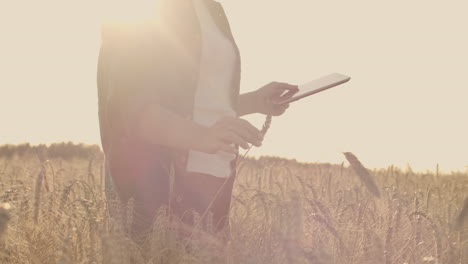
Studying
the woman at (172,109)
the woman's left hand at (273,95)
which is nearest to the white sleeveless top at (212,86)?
the woman at (172,109)

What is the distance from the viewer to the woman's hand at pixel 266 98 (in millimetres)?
2594

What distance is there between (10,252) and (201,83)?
951mm

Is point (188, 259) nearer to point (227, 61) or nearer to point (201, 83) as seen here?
point (201, 83)

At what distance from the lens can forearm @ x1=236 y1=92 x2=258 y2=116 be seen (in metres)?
2.82

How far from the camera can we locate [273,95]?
2.70 metres

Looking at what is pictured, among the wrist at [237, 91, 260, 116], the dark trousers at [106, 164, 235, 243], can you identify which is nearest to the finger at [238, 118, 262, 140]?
the dark trousers at [106, 164, 235, 243]

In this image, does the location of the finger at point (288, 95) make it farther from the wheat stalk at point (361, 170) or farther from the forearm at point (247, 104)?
the wheat stalk at point (361, 170)

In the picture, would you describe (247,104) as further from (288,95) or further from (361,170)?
(361,170)

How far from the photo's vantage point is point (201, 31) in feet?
7.68

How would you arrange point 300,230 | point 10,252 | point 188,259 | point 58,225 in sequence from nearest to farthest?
point 300,230 < point 188,259 < point 10,252 < point 58,225

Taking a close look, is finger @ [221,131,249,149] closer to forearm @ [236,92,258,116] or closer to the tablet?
the tablet

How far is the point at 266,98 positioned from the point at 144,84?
829mm

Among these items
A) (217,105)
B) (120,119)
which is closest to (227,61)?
(217,105)

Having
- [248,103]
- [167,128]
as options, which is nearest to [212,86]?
[248,103]
